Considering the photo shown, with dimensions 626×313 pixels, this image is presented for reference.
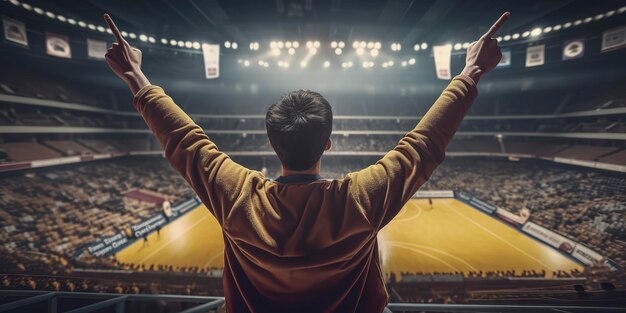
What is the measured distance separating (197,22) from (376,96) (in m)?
19.3

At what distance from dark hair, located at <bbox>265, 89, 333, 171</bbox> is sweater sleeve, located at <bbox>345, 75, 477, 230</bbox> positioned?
178 millimetres

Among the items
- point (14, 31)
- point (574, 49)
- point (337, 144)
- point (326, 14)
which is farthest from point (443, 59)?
point (14, 31)

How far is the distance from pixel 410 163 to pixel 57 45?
73.1 ft

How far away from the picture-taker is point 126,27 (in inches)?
663

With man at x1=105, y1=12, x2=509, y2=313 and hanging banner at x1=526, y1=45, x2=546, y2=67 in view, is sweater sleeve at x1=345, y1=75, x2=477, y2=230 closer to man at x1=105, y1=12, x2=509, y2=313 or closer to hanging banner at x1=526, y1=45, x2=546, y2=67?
man at x1=105, y1=12, x2=509, y2=313

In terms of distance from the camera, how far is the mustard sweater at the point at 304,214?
2.60 feet

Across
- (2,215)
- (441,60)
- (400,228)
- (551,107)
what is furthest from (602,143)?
(2,215)

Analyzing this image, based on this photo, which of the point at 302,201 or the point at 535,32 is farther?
the point at 535,32

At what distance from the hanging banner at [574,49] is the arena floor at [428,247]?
1220 centimetres

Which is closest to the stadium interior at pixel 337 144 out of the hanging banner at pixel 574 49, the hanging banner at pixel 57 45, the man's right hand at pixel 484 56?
the hanging banner at pixel 574 49

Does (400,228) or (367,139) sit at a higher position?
(367,139)

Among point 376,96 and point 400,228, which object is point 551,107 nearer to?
point 376,96

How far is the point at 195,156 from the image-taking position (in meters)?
0.93

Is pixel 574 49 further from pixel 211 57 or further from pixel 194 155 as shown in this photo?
pixel 194 155
